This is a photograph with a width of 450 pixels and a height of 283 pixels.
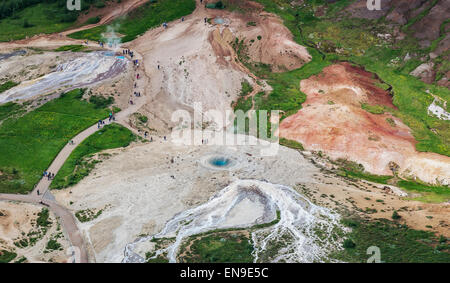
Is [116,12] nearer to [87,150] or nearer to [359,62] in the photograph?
[87,150]

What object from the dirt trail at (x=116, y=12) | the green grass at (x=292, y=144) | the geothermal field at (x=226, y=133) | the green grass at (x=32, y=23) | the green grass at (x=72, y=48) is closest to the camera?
the geothermal field at (x=226, y=133)

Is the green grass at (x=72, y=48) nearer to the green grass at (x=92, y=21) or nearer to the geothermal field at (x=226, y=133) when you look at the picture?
the geothermal field at (x=226, y=133)

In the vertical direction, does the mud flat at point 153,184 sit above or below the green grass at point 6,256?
above

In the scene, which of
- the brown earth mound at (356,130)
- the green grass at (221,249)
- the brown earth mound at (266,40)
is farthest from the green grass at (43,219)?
the brown earth mound at (266,40)

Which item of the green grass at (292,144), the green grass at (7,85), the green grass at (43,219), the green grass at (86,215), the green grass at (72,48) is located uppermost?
the green grass at (72,48)

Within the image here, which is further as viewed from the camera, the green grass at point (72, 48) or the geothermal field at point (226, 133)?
the green grass at point (72, 48)

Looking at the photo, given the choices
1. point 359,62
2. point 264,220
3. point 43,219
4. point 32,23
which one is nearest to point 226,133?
point 264,220

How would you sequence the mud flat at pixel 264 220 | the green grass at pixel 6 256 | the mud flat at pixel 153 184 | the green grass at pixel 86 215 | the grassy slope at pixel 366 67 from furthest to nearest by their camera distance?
the grassy slope at pixel 366 67, the green grass at pixel 86 215, the mud flat at pixel 153 184, the mud flat at pixel 264 220, the green grass at pixel 6 256
